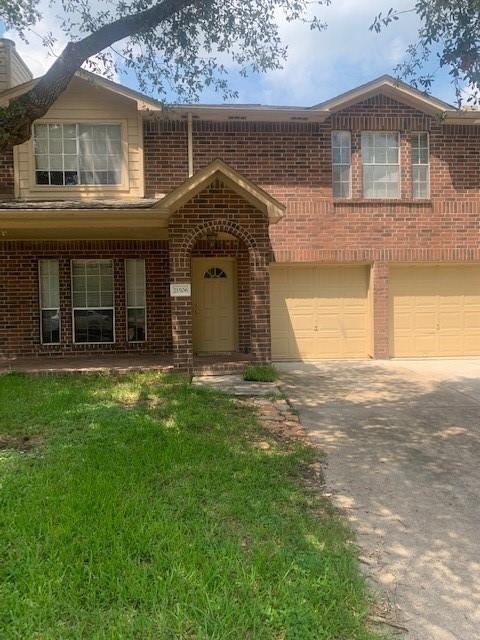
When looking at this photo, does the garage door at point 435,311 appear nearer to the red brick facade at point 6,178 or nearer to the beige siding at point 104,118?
the beige siding at point 104,118

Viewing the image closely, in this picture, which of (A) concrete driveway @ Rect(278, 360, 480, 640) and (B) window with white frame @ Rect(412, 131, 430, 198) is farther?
(B) window with white frame @ Rect(412, 131, 430, 198)

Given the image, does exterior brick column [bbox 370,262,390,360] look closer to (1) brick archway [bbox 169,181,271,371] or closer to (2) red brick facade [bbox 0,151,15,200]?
(1) brick archway [bbox 169,181,271,371]

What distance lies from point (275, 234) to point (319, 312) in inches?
86.5

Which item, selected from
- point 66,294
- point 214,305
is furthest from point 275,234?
point 66,294

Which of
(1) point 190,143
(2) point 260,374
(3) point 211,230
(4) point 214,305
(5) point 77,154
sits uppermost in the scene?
(1) point 190,143

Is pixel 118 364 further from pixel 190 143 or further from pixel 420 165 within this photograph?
pixel 420 165

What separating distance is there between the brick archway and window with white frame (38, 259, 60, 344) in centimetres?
389

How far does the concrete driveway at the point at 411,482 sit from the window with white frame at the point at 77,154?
6419mm

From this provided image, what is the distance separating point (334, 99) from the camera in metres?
11.8

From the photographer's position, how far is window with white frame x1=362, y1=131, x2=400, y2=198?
12.3m

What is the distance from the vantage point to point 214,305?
40.0 ft

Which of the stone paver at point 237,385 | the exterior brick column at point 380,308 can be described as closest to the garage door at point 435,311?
the exterior brick column at point 380,308

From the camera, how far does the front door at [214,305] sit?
1209 cm

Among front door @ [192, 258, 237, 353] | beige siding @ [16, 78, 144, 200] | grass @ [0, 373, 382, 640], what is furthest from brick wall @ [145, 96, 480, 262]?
grass @ [0, 373, 382, 640]
